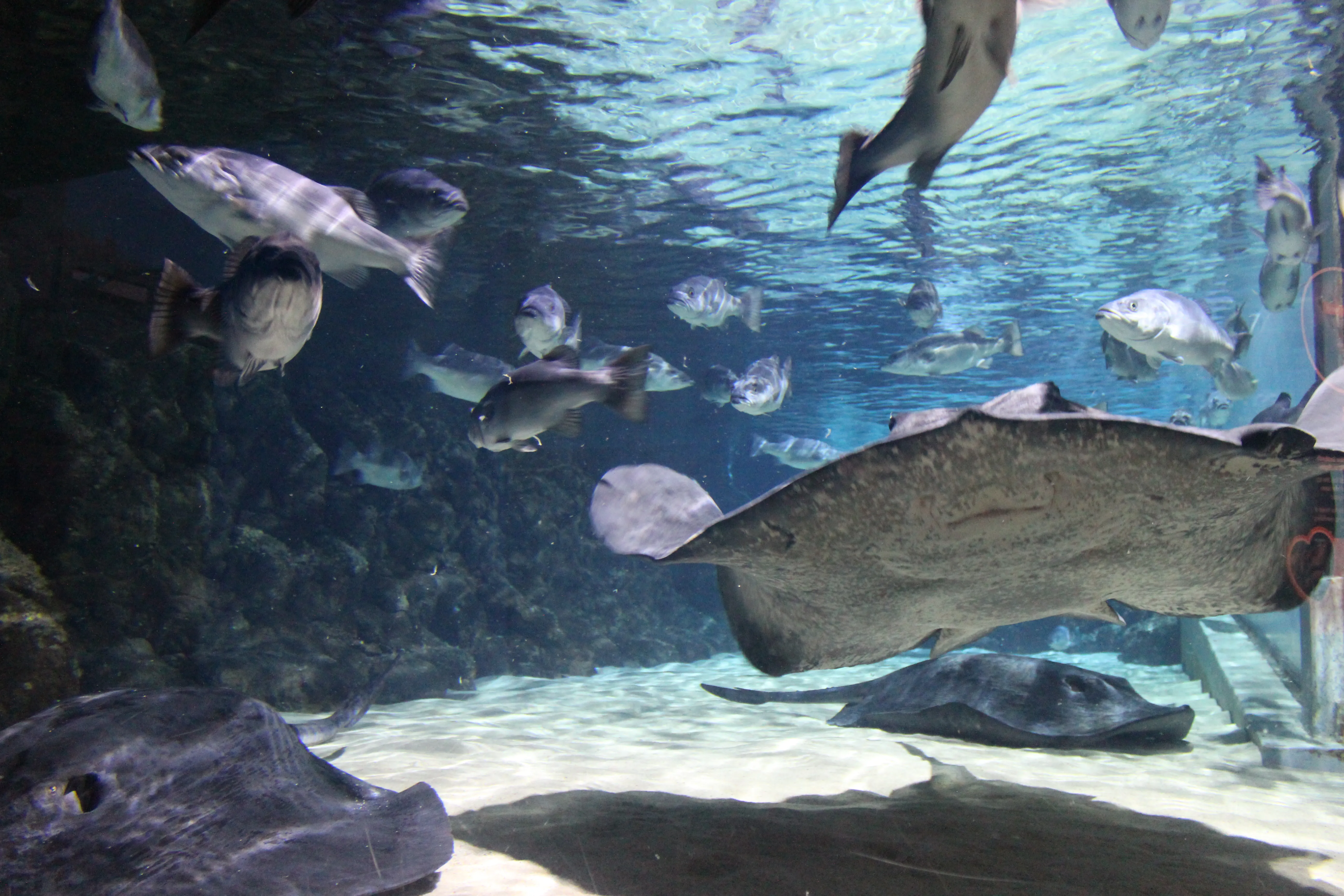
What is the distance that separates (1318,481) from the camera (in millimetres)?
2545

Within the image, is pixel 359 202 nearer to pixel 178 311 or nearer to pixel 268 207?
pixel 268 207

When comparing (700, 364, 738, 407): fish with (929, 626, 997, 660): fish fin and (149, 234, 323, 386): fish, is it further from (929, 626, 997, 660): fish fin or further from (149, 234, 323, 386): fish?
(149, 234, 323, 386): fish

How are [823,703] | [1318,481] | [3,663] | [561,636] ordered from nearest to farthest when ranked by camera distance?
[1318,481] → [3,663] → [823,703] → [561,636]

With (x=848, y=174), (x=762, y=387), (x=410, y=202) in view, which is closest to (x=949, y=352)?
(x=762, y=387)

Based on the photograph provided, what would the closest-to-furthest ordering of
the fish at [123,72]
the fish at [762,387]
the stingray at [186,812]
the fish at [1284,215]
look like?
1. the stingray at [186,812]
2. the fish at [123,72]
3. the fish at [1284,215]
4. the fish at [762,387]

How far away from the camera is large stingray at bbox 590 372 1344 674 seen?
186cm

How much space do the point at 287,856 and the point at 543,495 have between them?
48.5ft

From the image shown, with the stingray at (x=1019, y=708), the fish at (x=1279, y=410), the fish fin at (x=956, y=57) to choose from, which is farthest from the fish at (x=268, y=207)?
the fish at (x=1279, y=410)

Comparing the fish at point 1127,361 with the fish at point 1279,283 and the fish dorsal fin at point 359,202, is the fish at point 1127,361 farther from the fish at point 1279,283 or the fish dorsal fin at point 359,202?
the fish dorsal fin at point 359,202

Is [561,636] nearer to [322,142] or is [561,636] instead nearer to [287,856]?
[322,142]

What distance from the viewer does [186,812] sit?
233 cm

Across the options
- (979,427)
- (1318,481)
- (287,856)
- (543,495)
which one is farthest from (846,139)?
(543,495)

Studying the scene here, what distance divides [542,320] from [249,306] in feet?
11.0

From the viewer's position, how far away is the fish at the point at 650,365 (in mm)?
10125
